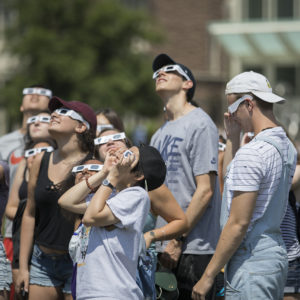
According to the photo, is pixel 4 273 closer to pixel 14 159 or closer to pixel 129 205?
pixel 129 205

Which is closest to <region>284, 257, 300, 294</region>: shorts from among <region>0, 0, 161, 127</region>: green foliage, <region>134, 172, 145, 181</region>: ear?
<region>134, 172, 145, 181</region>: ear

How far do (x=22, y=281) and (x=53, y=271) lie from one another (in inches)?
11.5

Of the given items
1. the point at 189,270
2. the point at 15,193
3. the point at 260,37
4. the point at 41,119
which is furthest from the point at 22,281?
the point at 260,37

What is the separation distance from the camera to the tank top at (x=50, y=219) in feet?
15.3

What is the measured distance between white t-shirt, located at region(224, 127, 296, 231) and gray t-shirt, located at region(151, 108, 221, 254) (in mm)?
1014

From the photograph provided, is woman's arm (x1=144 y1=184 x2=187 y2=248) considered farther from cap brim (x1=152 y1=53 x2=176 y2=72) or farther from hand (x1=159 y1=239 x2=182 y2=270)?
cap brim (x1=152 y1=53 x2=176 y2=72)

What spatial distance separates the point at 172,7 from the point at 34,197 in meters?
29.6

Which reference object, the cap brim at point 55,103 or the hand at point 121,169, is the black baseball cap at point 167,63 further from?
the hand at point 121,169

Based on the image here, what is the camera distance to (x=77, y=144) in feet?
15.9

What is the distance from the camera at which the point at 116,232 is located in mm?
3668

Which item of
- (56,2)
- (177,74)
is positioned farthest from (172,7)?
(177,74)

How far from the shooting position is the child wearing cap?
3598mm

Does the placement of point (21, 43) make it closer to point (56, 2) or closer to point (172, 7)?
point (56, 2)

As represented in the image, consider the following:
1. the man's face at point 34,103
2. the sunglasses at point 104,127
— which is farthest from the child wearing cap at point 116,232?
the man's face at point 34,103
